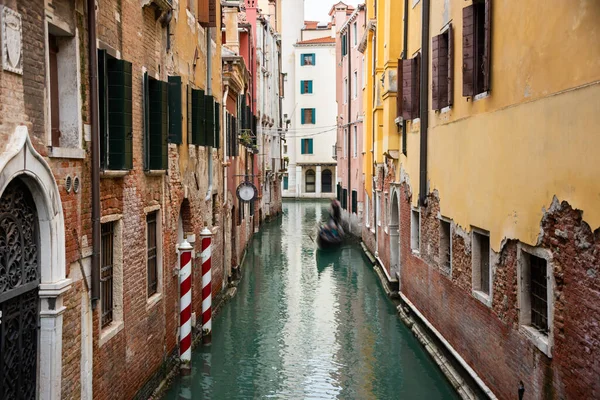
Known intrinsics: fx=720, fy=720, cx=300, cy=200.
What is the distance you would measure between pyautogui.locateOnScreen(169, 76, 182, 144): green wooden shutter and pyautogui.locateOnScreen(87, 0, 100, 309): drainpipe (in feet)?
11.2

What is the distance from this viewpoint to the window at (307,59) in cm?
5812

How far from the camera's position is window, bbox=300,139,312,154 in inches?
2323

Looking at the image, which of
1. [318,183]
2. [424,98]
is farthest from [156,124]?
[318,183]

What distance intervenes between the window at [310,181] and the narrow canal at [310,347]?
39.2 m

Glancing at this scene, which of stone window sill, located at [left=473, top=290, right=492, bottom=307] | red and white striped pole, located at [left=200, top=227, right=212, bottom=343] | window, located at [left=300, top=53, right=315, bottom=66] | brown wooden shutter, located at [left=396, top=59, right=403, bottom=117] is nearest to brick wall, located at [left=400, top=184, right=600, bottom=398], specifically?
stone window sill, located at [left=473, top=290, right=492, bottom=307]

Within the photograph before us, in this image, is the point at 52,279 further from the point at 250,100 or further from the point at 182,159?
the point at 250,100

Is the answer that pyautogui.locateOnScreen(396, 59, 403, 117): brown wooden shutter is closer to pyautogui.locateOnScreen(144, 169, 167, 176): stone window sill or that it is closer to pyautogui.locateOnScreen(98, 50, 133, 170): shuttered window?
pyautogui.locateOnScreen(144, 169, 167, 176): stone window sill

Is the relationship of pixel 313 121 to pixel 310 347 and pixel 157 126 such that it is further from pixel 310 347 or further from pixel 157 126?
pixel 157 126

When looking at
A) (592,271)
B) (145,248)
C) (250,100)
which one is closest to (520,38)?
(592,271)

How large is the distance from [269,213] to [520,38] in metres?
31.9

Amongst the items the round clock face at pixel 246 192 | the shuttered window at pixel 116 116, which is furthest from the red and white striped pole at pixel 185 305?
the round clock face at pixel 246 192

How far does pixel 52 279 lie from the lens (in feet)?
19.0

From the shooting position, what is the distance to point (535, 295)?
7273 mm

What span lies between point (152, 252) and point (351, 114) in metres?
23.1
